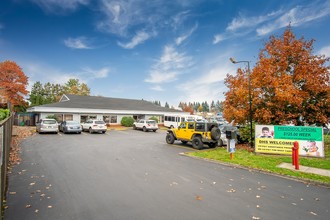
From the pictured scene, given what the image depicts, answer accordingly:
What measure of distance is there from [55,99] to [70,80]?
706cm

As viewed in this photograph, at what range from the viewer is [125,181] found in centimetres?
682

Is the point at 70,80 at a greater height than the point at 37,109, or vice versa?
the point at 70,80

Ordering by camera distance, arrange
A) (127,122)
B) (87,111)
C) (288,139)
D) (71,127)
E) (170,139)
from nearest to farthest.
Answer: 1. (288,139)
2. (170,139)
3. (71,127)
4. (87,111)
5. (127,122)

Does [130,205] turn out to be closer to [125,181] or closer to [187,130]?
[125,181]

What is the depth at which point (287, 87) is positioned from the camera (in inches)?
491

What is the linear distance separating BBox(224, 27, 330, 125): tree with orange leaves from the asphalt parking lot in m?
6.76

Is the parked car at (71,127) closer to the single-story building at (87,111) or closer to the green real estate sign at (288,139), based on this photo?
the single-story building at (87,111)

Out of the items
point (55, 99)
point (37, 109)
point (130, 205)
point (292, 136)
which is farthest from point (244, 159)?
point (55, 99)

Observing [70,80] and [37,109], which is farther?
[70,80]

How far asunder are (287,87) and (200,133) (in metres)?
6.04

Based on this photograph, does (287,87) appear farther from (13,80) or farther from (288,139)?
(13,80)

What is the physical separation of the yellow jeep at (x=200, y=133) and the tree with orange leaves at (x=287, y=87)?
2.10 metres

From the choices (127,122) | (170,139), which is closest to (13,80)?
(127,122)

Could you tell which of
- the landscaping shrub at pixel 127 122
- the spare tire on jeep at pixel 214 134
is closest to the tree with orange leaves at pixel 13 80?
the landscaping shrub at pixel 127 122
